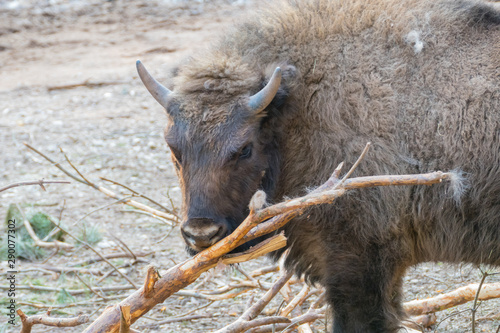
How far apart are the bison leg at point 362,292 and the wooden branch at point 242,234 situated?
84 cm

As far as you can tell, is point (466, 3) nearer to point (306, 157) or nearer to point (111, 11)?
point (306, 157)

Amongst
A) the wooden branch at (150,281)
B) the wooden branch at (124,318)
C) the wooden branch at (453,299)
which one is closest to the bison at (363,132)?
the wooden branch at (453,299)

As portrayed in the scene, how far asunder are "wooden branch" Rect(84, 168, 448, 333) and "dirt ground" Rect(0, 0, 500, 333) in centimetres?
117

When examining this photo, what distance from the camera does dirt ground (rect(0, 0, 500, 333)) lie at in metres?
4.87

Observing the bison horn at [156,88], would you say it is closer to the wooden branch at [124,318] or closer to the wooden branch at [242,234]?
the wooden branch at [242,234]

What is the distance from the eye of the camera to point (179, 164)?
146 inches

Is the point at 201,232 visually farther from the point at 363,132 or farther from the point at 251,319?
the point at 363,132

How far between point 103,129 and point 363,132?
5.52m

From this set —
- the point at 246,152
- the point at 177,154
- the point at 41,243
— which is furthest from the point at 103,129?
the point at 246,152

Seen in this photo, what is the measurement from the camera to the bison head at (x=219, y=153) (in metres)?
3.46

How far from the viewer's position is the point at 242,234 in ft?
9.70

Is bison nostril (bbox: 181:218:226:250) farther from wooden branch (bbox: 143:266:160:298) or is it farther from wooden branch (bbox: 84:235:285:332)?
wooden branch (bbox: 143:266:160:298)

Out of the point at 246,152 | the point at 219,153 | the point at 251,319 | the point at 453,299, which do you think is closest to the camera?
the point at 219,153

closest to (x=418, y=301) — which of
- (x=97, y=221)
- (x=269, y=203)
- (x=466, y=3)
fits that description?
(x=269, y=203)
